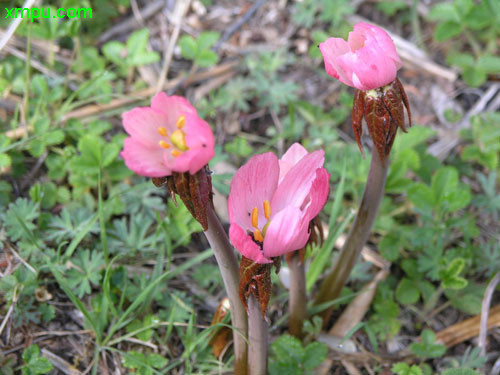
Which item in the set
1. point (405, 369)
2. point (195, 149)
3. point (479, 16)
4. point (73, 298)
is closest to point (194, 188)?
point (195, 149)

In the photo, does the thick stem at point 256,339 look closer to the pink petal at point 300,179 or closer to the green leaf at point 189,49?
the pink petal at point 300,179

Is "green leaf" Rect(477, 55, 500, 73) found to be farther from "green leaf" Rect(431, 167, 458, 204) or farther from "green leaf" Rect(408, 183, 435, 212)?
"green leaf" Rect(408, 183, 435, 212)

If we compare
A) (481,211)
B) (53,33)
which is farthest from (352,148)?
(53,33)

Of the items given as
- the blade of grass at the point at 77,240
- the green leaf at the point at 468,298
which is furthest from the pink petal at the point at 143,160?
the green leaf at the point at 468,298

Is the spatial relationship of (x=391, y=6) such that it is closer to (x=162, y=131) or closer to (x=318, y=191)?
(x=318, y=191)

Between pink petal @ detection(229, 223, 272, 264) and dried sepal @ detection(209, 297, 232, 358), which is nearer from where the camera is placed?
pink petal @ detection(229, 223, 272, 264)

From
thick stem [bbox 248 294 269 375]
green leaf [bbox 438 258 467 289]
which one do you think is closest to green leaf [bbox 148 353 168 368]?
thick stem [bbox 248 294 269 375]
